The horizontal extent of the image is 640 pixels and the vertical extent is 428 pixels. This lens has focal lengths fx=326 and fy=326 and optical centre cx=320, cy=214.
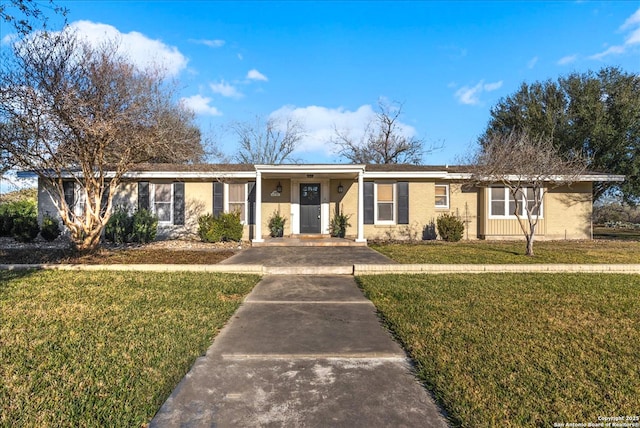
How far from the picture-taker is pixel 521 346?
3.21m

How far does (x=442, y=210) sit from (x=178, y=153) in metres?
10.2

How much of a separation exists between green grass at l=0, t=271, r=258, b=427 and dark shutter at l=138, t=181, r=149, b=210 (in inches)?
287

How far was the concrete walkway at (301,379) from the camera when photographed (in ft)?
7.08

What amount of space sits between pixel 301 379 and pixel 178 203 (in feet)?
39.4

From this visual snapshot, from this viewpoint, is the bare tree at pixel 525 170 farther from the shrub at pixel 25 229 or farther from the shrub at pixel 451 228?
the shrub at pixel 25 229

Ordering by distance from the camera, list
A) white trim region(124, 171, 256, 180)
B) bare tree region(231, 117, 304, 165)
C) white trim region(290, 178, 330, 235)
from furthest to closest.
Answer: bare tree region(231, 117, 304, 165) → white trim region(290, 178, 330, 235) → white trim region(124, 171, 256, 180)

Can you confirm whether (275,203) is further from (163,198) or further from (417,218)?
(417,218)

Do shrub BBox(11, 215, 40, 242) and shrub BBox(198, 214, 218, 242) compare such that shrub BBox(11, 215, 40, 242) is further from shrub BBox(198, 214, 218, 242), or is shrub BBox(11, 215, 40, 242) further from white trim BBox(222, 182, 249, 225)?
white trim BBox(222, 182, 249, 225)

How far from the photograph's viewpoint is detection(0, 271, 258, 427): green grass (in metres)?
2.21

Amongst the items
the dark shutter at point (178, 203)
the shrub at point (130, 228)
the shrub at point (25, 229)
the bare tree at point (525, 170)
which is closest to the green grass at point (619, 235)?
the bare tree at point (525, 170)

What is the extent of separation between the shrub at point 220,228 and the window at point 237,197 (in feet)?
2.82

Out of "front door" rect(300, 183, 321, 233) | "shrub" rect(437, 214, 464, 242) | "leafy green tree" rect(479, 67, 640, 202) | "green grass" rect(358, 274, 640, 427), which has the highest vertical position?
"leafy green tree" rect(479, 67, 640, 202)

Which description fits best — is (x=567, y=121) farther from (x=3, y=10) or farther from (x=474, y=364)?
(x=3, y=10)

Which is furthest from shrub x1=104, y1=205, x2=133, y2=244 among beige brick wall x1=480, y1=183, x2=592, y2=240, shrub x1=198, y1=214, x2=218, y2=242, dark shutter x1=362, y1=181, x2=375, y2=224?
beige brick wall x1=480, y1=183, x2=592, y2=240
